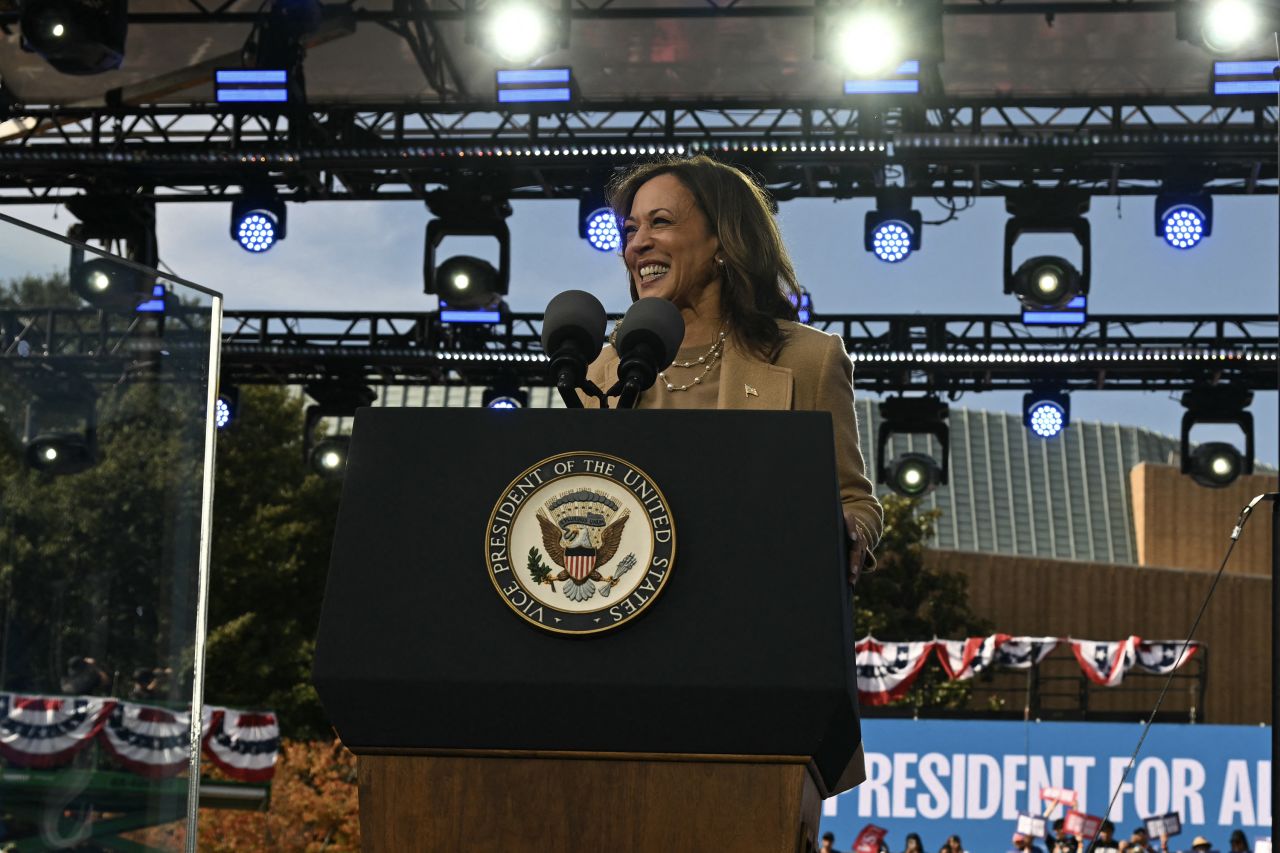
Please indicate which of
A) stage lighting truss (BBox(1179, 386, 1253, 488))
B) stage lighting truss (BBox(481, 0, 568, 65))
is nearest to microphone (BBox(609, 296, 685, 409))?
stage lighting truss (BBox(481, 0, 568, 65))

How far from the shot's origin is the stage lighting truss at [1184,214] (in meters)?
11.9

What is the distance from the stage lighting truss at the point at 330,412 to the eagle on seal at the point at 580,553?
1429 cm

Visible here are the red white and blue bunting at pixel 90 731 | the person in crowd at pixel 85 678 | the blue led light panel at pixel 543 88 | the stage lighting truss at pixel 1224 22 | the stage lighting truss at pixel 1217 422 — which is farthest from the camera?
the stage lighting truss at pixel 1217 422

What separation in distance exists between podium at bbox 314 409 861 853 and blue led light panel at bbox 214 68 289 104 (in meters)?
9.47

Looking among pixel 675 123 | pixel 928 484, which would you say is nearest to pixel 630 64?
pixel 675 123

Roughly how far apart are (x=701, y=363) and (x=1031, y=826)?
15.2 m

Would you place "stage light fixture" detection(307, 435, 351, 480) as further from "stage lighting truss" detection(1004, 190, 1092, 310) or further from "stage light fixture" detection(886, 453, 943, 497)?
"stage lighting truss" detection(1004, 190, 1092, 310)

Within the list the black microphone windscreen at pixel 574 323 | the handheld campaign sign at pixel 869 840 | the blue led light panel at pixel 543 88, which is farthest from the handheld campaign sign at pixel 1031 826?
the black microphone windscreen at pixel 574 323

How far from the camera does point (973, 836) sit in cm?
1823

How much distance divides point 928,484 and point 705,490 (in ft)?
51.6

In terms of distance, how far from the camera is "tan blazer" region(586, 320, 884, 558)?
6.86ft

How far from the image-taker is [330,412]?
53.2 ft

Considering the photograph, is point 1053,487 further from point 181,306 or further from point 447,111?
point 181,306

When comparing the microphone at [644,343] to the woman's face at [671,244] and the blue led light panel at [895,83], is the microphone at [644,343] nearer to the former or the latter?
the woman's face at [671,244]
